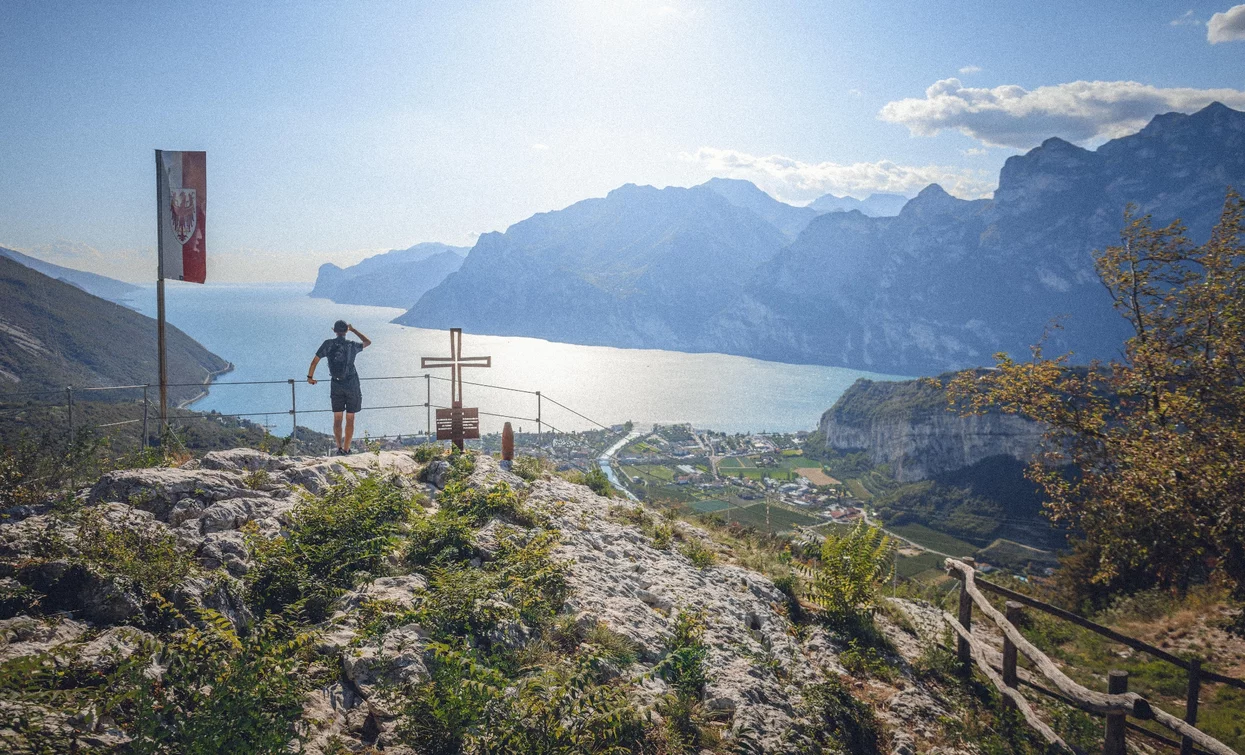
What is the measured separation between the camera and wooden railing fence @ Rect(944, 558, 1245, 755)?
5.24m

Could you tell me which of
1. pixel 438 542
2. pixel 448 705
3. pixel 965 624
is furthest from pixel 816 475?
pixel 448 705

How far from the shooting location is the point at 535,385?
111 meters

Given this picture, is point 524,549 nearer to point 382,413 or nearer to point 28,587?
point 28,587

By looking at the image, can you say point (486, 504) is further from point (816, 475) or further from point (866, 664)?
point (816, 475)

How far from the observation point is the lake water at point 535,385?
262ft

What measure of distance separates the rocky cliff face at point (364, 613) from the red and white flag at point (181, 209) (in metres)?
3.43

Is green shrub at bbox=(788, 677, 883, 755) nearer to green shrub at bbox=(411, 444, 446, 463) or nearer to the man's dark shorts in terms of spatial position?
green shrub at bbox=(411, 444, 446, 463)

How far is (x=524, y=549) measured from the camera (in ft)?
23.1

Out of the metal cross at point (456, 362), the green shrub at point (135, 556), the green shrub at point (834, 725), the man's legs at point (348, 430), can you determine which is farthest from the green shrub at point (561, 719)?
the man's legs at point (348, 430)

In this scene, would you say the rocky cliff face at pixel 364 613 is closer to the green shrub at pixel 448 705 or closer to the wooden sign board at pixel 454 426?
the green shrub at pixel 448 705

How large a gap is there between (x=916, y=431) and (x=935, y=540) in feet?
114

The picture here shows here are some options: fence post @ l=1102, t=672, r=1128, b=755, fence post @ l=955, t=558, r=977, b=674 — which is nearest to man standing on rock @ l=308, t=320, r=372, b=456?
fence post @ l=955, t=558, r=977, b=674

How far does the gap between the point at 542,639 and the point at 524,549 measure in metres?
1.52

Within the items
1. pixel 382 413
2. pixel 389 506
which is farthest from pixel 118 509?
pixel 382 413
